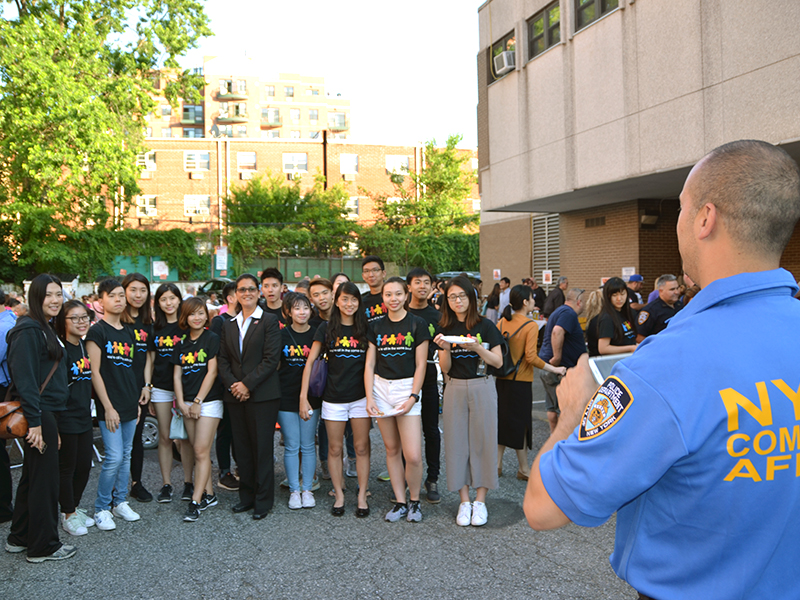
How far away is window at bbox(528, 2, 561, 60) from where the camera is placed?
50.5 ft

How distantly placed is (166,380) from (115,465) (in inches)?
36.1

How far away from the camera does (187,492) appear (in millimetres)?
5902

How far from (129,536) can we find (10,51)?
23297 millimetres

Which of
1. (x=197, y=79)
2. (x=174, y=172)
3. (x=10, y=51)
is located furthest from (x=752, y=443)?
(x=174, y=172)

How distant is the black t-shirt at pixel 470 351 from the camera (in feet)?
17.9

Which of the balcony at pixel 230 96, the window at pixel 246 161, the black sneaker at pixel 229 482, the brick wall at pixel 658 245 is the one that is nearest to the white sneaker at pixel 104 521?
the black sneaker at pixel 229 482

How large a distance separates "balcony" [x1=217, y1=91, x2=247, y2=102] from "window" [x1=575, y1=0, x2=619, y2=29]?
177ft

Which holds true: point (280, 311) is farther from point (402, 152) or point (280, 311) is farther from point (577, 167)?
point (402, 152)

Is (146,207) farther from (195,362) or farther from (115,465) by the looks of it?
(115,465)

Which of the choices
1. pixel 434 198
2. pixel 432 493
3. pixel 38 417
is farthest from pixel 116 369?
pixel 434 198

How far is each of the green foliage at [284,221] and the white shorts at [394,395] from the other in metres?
33.5

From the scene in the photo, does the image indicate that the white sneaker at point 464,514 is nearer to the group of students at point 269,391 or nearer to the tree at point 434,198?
the group of students at point 269,391

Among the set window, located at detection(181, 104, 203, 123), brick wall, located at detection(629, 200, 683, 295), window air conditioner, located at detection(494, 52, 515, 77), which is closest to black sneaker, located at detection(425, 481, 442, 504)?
brick wall, located at detection(629, 200, 683, 295)

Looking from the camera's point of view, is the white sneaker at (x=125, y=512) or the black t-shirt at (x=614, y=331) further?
the black t-shirt at (x=614, y=331)
